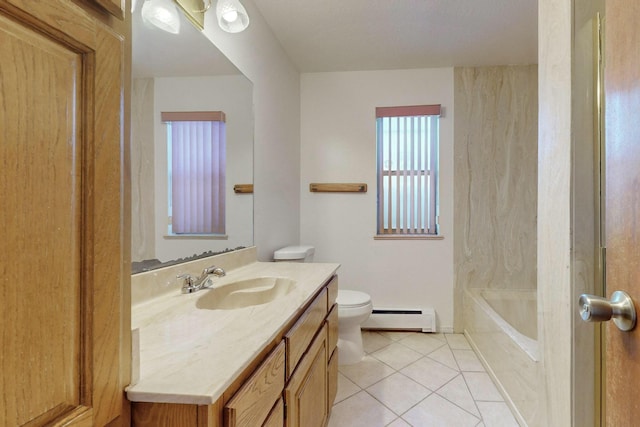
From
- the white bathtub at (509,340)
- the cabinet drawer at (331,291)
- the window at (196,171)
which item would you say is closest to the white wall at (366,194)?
the white bathtub at (509,340)

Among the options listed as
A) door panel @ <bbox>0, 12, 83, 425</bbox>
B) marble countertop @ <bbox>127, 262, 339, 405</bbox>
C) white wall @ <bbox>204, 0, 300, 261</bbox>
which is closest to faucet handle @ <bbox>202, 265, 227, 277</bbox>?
marble countertop @ <bbox>127, 262, 339, 405</bbox>

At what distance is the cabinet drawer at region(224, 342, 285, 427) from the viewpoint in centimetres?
66

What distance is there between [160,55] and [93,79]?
3.11 ft

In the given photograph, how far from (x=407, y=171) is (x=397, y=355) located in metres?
1.63

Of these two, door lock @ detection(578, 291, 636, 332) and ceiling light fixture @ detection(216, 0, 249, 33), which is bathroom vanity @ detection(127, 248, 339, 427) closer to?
door lock @ detection(578, 291, 636, 332)

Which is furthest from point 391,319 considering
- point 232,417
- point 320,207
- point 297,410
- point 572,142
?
point 232,417

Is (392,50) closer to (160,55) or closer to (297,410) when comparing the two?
(160,55)

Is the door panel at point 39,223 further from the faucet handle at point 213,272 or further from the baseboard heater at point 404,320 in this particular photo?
the baseboard heater at point 404,320

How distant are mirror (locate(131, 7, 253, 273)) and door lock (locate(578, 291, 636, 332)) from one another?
48.8 inches

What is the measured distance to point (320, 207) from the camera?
3.17 m

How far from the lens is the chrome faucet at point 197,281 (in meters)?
1.29

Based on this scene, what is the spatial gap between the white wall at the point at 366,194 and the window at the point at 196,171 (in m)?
1.56

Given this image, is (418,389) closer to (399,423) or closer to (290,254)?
(399,423)

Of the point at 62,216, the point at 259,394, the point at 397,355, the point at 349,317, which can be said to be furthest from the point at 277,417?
the point at 397,355
